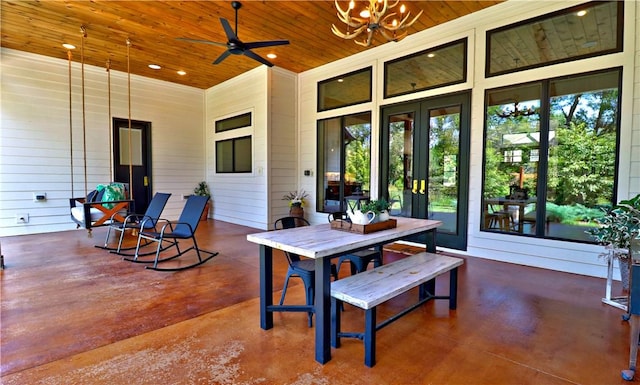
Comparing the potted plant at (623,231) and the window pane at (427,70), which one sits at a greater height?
the window pane at (427,70)

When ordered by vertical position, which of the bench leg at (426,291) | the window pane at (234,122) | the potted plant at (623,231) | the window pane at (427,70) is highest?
the window pane at (427,70)

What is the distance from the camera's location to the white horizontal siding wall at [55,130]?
19.1ft

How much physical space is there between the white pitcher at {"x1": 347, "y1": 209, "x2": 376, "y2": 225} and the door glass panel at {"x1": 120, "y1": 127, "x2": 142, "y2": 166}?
21.4 ft

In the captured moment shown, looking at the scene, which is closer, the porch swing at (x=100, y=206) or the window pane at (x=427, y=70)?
the window pane at (x=427, y=70)

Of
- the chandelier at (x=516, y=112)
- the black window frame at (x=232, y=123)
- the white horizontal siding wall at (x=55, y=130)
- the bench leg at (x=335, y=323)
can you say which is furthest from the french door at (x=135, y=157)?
the chandelier at (x=516, y=112)

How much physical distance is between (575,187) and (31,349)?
5402 mm

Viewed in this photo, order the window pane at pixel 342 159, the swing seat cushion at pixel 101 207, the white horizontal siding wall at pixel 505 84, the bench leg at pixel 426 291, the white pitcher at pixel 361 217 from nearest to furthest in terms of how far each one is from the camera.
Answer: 1. the white pitcher at pixel 361 217
2. the bench leg at pixel 426 291
3. the white horizontal siding wall at pixel 505 84
4. the swing seat cushion at pixel 101 207
5. the window pane at pixel 342 159

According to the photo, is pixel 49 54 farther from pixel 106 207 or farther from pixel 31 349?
pixel 31 349

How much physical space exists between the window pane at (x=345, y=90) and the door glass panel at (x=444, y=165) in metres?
1.46

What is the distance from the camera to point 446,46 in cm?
484

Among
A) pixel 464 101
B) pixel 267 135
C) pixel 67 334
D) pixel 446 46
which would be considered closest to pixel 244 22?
pixel 267 135

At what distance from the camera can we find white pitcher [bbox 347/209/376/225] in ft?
8.21

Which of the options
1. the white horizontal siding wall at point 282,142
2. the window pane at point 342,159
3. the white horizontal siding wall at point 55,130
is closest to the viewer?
the white horizontal siding wall at point 55,130

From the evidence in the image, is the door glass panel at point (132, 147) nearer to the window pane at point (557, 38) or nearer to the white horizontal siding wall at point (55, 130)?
the white horizontal siding wall at point (55, 130)
